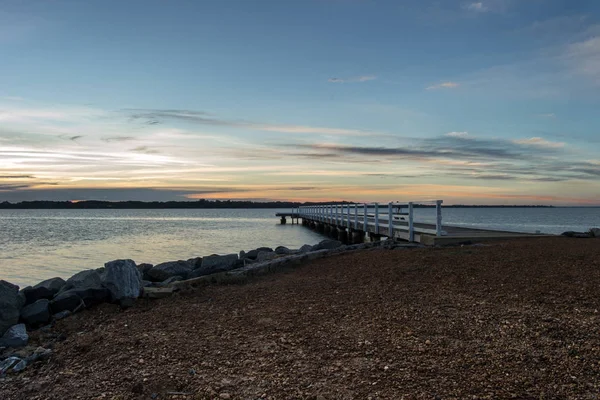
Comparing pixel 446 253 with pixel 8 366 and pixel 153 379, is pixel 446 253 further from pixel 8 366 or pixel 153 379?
pixel 8 366

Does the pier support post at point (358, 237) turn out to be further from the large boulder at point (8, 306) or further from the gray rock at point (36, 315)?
the large boulder at point (8, 306)

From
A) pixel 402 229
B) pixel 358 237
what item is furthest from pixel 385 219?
pixel 358 237

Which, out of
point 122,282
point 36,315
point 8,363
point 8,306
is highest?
point 122,282

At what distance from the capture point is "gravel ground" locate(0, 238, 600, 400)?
4.15 m

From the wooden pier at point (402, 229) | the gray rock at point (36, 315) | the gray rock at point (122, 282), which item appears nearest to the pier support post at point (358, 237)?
the wooden pier at point (402, 229)

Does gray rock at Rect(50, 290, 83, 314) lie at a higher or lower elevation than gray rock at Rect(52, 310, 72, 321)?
higher

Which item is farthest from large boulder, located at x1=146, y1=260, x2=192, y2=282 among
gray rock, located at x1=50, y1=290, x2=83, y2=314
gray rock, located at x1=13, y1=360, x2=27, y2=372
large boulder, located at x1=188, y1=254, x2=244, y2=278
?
gray rock, located at x1=13, y1=360, x2=27, y2=372

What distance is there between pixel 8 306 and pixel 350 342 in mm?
5245

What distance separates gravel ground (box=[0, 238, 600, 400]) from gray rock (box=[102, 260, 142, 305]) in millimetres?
258

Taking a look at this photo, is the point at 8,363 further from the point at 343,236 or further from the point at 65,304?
the point at 343,236

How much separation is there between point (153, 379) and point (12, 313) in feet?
12.7

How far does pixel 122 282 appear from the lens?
26.4 ft

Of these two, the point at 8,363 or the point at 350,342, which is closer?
the point at 350,342

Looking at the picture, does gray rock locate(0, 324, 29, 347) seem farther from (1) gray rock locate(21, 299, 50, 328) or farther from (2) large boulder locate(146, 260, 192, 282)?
(2) large boulder locate(146, 260, 192, 282)
